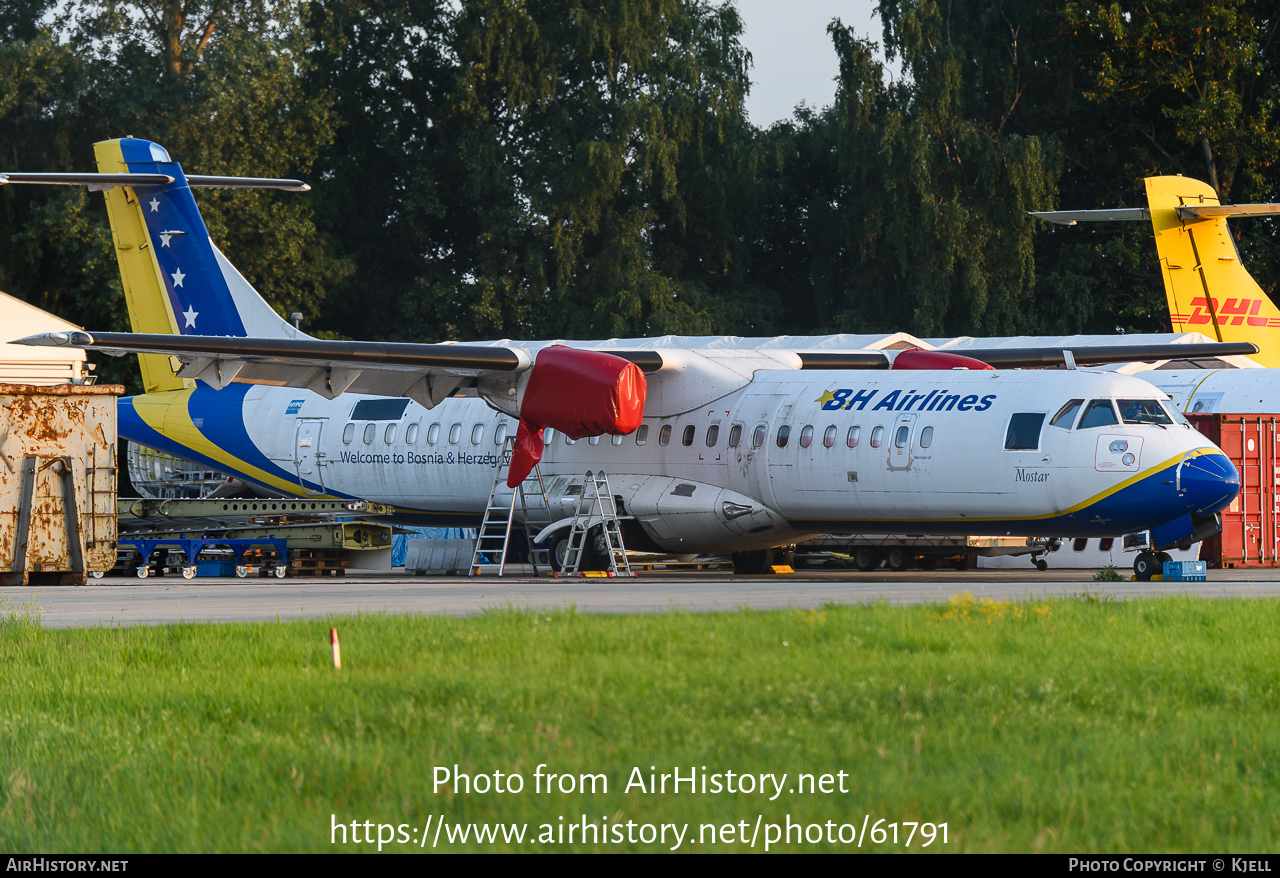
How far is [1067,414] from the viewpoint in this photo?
60.9ft

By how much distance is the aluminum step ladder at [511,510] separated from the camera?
74.5ft

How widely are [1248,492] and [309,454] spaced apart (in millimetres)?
15238

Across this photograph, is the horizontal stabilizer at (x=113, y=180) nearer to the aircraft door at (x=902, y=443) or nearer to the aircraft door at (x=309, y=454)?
the aircraft door at (x=309, y=454)

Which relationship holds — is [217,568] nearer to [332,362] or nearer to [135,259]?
[332,362]

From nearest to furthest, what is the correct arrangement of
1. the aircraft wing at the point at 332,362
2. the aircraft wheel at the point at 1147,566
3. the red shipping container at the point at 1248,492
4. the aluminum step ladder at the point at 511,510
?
the aircraft wheel at the point at 1147,566
the aircraft wing at the point at 332,362
the aluminum step ladder at the point at 511,510
the red shipping container at the point at 1248,492

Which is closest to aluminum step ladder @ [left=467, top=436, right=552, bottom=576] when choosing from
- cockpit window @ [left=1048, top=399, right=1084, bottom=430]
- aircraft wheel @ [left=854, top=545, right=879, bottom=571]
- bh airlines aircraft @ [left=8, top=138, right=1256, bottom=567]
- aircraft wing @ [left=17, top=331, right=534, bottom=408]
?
bh airlines aircraft @ [left=8, top=138, right=1256, bottom=567]

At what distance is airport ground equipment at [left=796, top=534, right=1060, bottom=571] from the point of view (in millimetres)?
22859

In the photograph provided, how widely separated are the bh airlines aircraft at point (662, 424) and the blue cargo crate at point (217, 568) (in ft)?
8.33

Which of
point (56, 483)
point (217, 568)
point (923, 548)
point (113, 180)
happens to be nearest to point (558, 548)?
point (923, 548)

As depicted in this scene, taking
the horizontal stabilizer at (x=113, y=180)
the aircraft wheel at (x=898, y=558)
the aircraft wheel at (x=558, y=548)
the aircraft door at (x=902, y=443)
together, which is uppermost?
the horizontal stabilizer at (x=113, y=180)

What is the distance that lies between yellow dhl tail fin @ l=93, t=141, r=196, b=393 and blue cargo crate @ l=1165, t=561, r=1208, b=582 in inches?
661

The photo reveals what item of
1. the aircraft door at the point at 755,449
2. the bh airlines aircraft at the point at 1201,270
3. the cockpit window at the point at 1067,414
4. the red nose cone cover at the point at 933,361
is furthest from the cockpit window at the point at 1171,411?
the bh airlines aircraft at the point at 1201,270

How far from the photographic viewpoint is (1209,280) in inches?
1246
